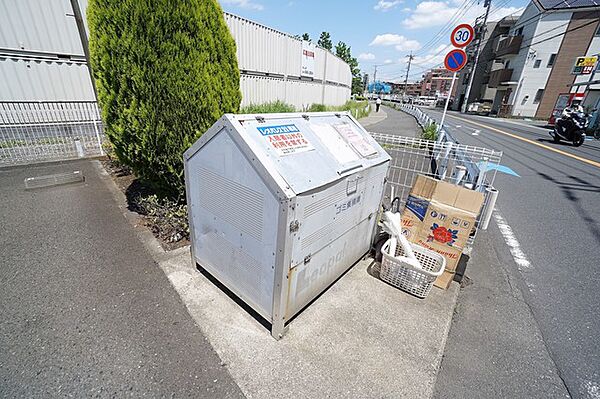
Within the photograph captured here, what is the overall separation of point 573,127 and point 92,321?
1748 centimetres

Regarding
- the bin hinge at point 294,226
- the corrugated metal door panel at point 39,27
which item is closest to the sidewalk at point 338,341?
the bin hinge at point 294,226

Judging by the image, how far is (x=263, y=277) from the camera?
2.04 meters

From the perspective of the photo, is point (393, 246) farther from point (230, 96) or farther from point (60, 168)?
point (60, 168)

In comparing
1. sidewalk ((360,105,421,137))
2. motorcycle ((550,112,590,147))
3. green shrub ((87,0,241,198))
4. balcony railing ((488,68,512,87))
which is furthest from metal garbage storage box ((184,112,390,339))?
balcony railing ((488,68,512,87))

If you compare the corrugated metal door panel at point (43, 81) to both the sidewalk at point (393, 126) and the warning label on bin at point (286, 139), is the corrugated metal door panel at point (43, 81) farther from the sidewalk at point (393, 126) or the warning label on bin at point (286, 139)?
the sidewalk at point (393, 126)

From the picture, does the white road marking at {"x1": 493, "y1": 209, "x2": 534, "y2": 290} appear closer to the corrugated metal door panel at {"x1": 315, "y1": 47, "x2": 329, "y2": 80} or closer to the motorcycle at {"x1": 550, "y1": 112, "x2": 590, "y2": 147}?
the motorcycle at {"x1": 550, "y1": 112, "x2": 590, "y2": 147}

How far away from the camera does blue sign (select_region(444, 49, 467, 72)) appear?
209 inches

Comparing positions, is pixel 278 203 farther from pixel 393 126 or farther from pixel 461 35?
pixel 393 126

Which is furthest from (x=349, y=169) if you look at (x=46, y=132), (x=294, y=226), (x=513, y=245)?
(x=46, y=132)

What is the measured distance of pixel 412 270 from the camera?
104 inches

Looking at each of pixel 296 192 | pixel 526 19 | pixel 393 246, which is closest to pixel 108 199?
pixel 296 192

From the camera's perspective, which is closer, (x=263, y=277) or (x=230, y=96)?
(x=263, y=277)

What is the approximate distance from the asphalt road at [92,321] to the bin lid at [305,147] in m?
1.54

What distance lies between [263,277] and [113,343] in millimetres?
1288
